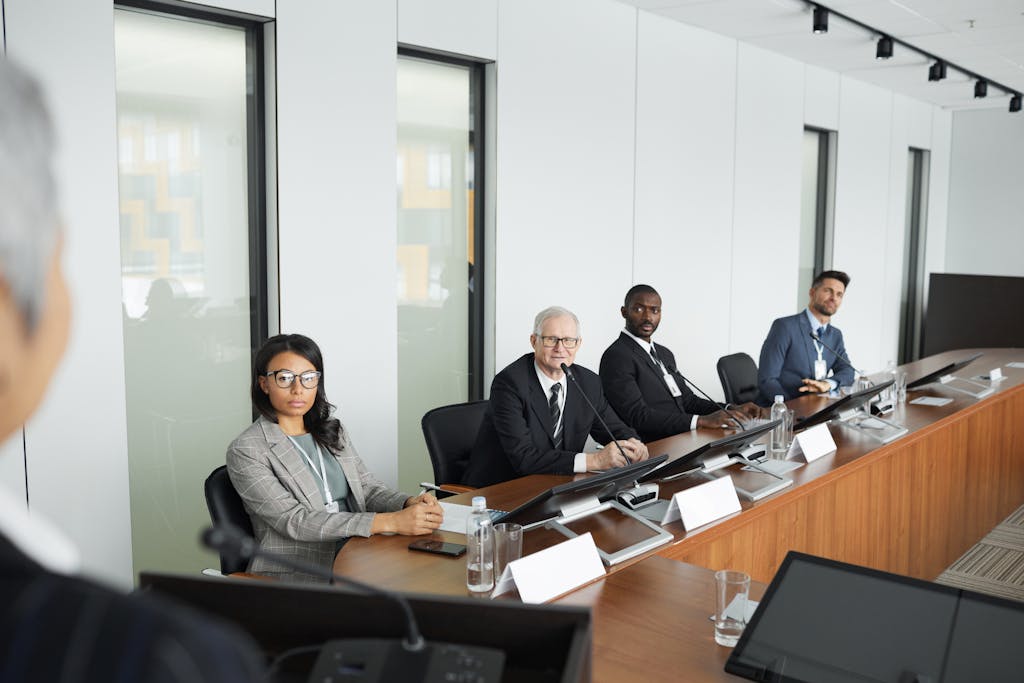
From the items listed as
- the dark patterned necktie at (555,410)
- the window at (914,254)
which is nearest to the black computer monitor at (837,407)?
the dark patterned necktie at (555,410)

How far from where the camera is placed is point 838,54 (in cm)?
677

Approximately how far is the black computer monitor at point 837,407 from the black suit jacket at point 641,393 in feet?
1.68

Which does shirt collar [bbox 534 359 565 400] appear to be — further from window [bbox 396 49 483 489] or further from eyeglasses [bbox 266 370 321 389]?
window [bbox 396 49 483 489]

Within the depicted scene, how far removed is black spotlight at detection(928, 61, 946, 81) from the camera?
6793mm

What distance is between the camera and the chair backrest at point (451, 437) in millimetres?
3389

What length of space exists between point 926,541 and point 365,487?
2792 mm

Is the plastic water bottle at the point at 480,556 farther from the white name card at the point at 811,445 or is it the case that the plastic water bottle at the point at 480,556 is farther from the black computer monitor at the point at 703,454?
the white name card at the point at 811,445

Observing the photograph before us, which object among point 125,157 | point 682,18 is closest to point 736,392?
point 682,18

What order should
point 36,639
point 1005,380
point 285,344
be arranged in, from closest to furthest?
point 36,639, point 285,344, point 1005,380

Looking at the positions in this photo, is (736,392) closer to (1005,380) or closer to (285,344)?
(1005,380)

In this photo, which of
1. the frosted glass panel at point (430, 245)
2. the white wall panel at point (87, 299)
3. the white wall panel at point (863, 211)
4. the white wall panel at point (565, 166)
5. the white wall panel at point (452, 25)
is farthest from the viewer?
the white wall panel at point (863, 211)

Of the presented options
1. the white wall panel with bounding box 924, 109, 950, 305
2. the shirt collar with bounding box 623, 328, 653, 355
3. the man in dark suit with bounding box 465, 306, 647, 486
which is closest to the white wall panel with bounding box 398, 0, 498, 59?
the shirt collar with bounding box 623, 328, 653, 355

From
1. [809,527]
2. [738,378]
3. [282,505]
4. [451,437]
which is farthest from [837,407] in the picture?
[282,505]

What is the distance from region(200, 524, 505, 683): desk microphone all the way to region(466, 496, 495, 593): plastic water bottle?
4.04 feet
